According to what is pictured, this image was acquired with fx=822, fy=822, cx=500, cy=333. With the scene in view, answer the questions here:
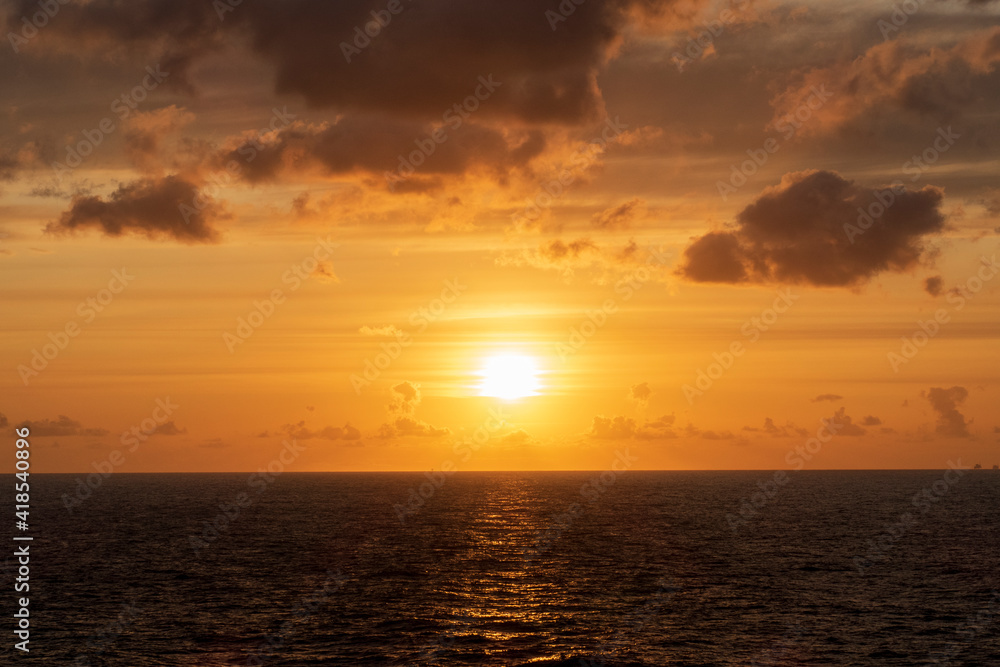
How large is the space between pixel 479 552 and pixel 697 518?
244ft

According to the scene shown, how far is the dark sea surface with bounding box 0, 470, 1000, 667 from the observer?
6078 centimetres

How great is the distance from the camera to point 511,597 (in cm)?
8150

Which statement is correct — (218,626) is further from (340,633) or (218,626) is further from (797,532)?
(797,532)

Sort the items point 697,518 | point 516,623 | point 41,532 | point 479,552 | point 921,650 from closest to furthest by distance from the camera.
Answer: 1. point 921,650
2. point 516,623
3. point 479,552
4. point 41,532
5. point 697,518

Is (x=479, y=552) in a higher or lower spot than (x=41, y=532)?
lower

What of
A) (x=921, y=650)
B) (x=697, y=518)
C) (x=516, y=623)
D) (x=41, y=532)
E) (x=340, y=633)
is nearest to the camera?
(x=921, y=650)

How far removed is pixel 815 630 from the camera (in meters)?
67.3

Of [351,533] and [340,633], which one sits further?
[351,533]

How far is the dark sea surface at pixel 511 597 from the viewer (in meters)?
60.8

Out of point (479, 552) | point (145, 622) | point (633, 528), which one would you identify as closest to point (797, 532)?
point (633, 528)

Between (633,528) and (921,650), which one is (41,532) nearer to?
(633,528)

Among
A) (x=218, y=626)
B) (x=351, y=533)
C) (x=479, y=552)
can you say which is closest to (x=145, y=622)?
(x=218, y=626)

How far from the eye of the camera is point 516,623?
2761 inches

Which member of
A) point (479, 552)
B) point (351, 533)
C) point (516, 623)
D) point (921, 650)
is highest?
point (351, 533)
